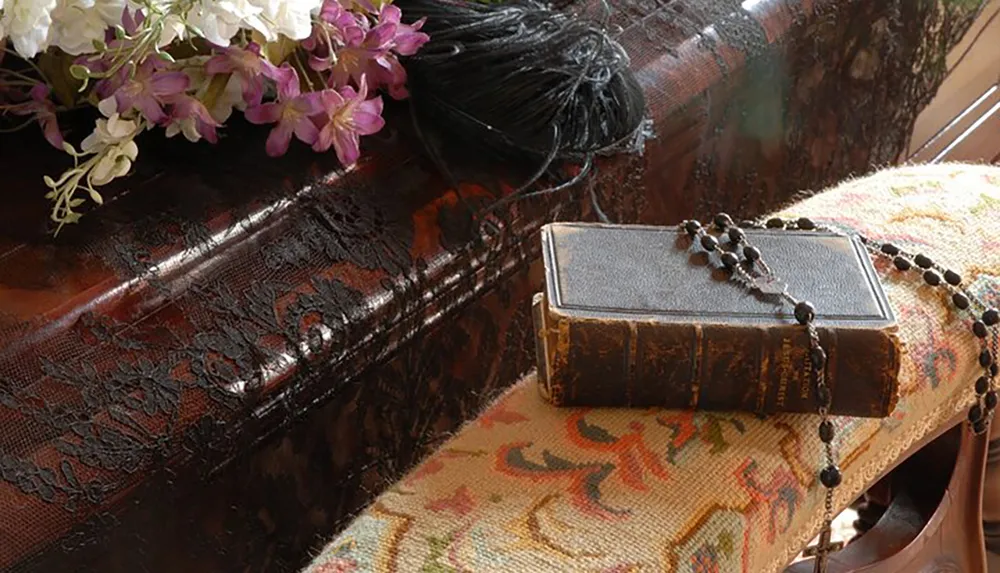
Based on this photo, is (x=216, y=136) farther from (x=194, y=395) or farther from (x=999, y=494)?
(x=999, y=494)

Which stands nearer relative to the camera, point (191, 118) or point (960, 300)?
point (960, 300)

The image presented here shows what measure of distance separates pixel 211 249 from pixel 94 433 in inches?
6.3

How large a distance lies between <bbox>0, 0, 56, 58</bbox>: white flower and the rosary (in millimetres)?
392

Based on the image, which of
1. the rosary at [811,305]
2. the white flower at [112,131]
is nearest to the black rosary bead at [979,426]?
the rosary at [811,305]

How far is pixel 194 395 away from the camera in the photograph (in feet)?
2.31

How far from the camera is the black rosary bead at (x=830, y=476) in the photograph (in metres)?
0.62

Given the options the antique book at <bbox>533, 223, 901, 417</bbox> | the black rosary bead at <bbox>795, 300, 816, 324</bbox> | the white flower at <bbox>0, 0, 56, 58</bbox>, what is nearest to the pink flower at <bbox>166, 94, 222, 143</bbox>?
the white flower at <bbox>0, 0, 56, 58</bbox>

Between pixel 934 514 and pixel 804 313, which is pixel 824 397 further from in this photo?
pixel 934 514

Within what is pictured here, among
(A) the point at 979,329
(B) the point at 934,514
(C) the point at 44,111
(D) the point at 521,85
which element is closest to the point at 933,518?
(B) the point at 934,514

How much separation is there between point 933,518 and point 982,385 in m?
0.09

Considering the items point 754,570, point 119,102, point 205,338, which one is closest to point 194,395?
point 205,338

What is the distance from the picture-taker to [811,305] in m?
0.60

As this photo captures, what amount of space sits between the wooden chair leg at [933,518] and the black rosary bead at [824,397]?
0.13m

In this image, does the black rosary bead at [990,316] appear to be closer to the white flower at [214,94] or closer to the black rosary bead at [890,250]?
the black rosary bead at [890,250]
